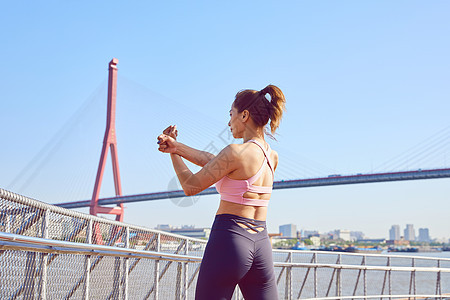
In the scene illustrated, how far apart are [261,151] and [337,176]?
31.5 m

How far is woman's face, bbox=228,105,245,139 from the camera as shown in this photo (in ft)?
5.73

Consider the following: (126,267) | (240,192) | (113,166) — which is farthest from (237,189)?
(113,166)

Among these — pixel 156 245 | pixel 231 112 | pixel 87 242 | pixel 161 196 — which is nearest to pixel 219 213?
pixel 231 112

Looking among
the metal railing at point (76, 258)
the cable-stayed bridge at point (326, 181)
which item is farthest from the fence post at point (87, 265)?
the cable-stayed bridge at point (326, 181)

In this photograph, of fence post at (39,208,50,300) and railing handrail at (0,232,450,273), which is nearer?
railing handrail at (0,232,450,273)

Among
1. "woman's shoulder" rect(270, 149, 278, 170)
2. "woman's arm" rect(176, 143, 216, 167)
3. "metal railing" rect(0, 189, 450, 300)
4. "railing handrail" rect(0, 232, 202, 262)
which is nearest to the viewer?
"woman's arm" rect(176, 143, 216, 167)

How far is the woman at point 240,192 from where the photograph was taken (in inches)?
62.8

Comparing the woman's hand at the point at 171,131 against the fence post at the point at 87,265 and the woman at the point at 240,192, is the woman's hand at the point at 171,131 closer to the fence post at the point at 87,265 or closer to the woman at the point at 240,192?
the woman at the point at 240,192

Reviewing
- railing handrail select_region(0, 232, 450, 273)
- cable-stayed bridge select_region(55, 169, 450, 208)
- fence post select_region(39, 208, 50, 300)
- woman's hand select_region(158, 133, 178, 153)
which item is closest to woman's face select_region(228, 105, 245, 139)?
woman's hand select_region(158, 133, 178, 153)

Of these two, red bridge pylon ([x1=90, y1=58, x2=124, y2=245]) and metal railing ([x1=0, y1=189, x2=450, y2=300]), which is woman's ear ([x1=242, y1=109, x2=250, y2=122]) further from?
red bridge pylon ([x1=90, y1=58, x2=124, y2=245])

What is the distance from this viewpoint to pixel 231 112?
5.81ft

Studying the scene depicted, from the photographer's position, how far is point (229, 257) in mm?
1585

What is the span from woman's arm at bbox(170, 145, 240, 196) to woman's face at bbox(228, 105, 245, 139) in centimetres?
15

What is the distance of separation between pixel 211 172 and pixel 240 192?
4.6 inches
